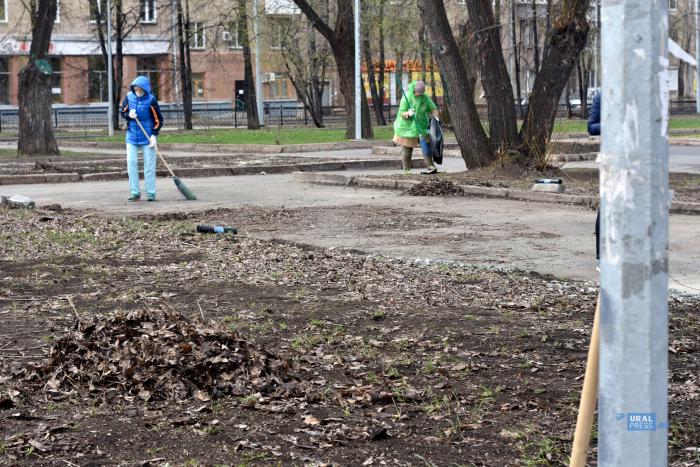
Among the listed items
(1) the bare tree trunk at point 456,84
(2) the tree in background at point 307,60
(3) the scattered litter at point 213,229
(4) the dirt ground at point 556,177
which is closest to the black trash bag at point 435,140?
(1) the bare tree trunk at point 456,84

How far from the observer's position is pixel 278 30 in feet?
156

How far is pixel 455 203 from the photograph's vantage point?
1551cm

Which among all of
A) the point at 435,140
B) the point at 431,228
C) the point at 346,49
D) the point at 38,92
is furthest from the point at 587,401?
the point at 346,49

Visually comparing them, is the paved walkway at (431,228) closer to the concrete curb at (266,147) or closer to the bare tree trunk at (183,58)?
the concrete curb at (266,147)

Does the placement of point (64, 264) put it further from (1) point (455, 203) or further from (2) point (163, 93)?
(2) point (163, 93)

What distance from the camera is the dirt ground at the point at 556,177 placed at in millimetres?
16281

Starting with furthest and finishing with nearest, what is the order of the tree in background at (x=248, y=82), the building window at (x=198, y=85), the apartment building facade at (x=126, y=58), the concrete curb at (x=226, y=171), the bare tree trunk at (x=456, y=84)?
the building window at (x=198, y=85)
the apartment building facade at (x=126, y=58)
the tree in background at (x=248, y=82)
the concrete curb at (x=226, y=171)
the bare tree trunk at (x=456, y=84)

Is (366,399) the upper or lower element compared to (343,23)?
lower

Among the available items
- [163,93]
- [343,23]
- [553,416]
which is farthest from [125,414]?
[163,93]

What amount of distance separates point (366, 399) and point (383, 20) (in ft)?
135

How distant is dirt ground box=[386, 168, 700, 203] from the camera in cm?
1628

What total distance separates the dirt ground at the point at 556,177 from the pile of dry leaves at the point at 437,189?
51 cm

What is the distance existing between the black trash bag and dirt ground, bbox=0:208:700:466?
10928mm

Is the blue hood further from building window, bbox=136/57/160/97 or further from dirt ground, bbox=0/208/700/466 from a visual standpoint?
building window, bbox=136/57/160/97
